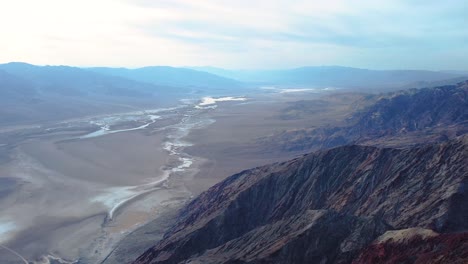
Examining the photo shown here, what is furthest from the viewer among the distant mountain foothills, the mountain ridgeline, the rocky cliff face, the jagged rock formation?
the distant mountain foothills

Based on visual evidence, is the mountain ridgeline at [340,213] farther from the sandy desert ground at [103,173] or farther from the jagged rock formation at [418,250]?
the sandy desert ground at [103,173]

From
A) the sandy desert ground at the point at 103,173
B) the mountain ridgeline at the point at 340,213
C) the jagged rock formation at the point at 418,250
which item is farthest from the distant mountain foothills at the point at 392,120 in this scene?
the jagged rock formation at the point at 418,250

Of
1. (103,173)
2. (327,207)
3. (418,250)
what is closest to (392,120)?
(103,173)

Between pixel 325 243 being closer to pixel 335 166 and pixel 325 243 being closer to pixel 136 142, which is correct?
pixel 335 166

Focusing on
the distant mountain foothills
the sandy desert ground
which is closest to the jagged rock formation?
the sandy desert ground

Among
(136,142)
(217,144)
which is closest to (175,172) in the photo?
(217,144)

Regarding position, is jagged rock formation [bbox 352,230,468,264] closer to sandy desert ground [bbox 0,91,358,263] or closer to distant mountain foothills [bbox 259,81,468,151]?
sandy desert ground [bbox 0,91,358,263]

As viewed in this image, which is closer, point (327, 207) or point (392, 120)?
point (327, 207)

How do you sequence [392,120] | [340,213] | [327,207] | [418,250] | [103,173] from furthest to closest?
[392,120]
[103,173]
[327,207]
[340,213]
[418,250]

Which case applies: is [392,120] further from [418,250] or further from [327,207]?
[418,250]
